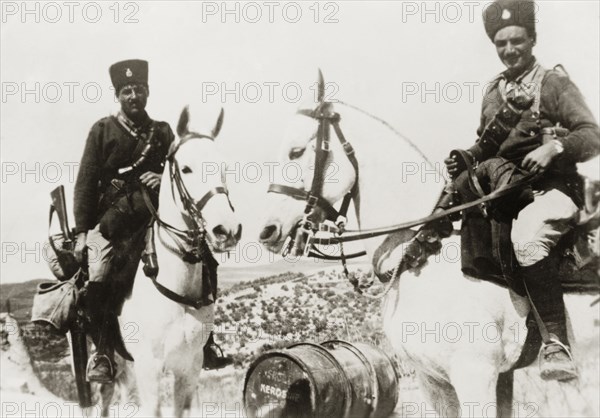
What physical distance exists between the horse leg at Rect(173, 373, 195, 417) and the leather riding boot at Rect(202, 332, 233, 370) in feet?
0.60

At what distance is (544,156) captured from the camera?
523 cm

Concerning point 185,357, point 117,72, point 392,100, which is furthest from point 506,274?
point 117,72

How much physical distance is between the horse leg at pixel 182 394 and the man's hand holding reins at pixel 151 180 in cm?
158

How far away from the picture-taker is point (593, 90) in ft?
18.3

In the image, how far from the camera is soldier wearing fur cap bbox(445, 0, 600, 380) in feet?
17.2

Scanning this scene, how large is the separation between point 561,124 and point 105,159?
3.79 m

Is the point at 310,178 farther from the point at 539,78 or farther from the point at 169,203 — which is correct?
the point at 539,78

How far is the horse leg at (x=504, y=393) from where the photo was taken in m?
5.49

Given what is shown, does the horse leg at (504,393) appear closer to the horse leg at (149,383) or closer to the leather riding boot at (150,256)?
the horse leg at (149,383)

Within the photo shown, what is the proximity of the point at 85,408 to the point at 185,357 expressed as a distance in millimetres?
1284

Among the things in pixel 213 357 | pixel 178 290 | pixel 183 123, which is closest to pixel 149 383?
pixel 213 357

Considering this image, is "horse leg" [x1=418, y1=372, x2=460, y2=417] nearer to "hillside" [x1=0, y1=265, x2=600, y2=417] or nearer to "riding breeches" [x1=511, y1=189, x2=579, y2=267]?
"hillside" [x1=0, y1=265, x2=600, y2=417]

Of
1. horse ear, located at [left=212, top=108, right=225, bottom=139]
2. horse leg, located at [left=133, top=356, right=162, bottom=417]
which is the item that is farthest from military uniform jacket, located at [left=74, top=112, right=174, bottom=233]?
horse leg, located at [left=133, top=356, right=162, bottom=417]
